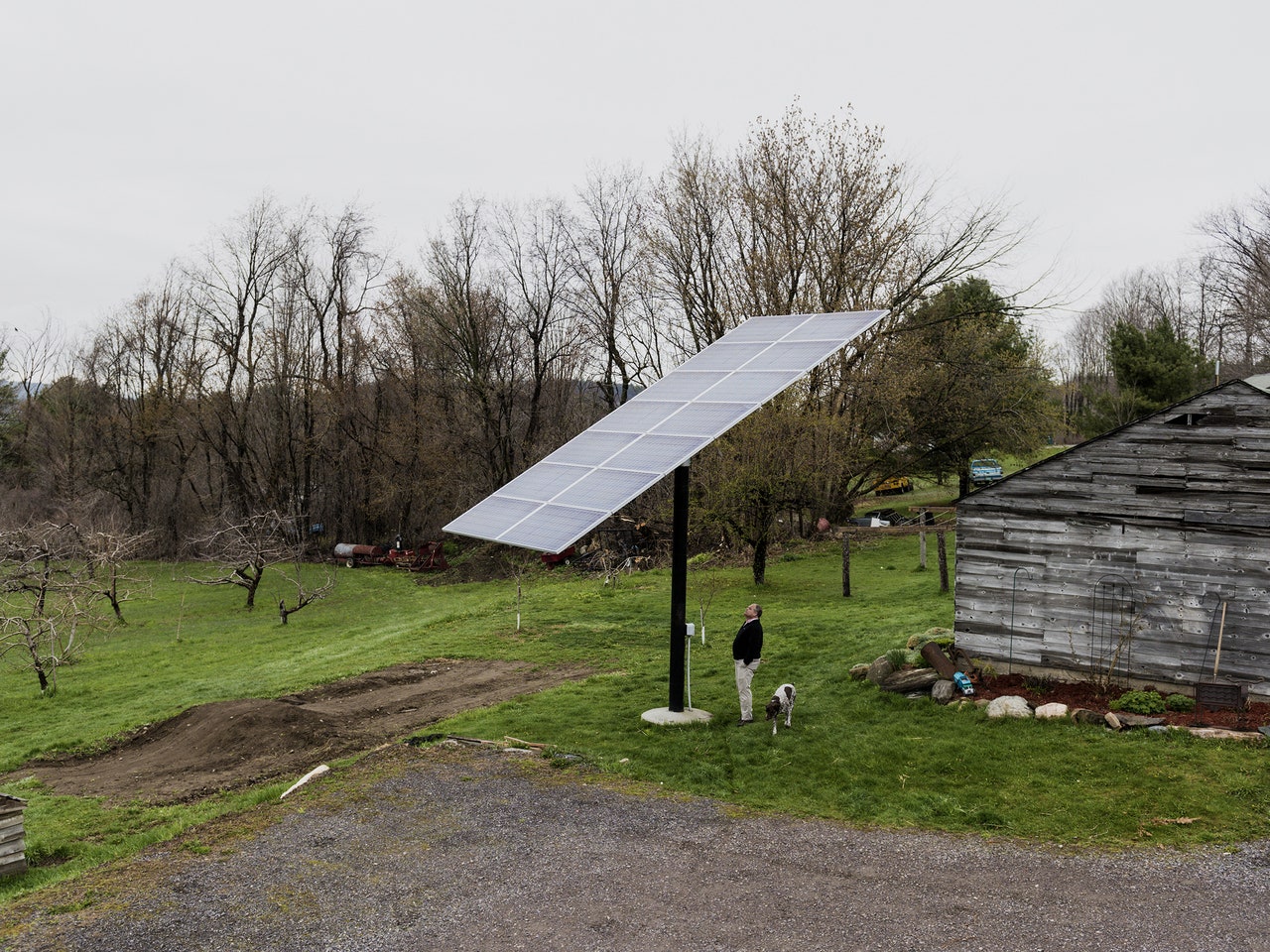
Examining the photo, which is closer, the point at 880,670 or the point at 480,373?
the point at 880,670

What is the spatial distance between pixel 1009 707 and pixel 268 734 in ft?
39.4

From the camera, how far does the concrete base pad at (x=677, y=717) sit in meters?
15.0

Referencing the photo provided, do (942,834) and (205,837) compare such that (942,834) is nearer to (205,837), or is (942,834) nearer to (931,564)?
(205,837)

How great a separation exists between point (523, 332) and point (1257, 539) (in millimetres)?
45104

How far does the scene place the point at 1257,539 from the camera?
1355 centimetres

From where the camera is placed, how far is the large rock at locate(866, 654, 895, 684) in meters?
16.0

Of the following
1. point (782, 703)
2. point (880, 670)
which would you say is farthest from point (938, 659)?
point (782, 703)

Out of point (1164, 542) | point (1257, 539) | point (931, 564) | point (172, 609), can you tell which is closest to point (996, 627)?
point (1164, 542)

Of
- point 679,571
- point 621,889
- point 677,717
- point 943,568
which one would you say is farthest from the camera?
point 943,568

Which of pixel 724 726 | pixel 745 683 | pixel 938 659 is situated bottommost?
pixel 724 726

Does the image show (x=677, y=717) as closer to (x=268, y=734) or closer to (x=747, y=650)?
(x=747, y=650)

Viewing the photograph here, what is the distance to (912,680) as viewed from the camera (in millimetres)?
15461

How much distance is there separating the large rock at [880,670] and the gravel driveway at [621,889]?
533 centimetres

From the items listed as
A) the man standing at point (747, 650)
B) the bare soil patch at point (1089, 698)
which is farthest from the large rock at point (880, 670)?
the man standing at point (747, 650)
